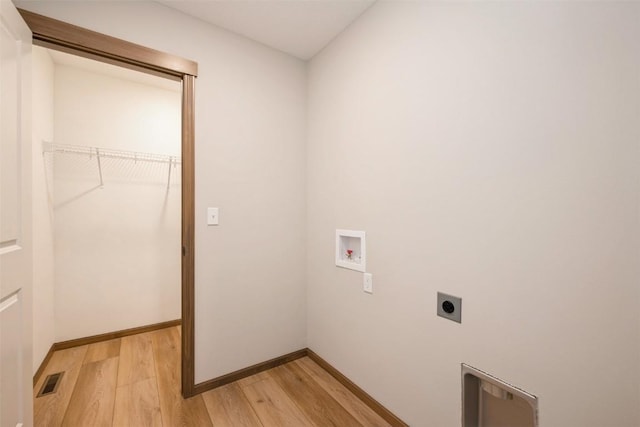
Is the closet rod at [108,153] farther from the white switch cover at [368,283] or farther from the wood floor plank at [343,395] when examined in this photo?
the wood floor plank at [343,395]

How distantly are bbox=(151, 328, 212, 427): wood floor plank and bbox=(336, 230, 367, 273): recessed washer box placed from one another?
1.24 m

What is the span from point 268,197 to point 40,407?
1.90m

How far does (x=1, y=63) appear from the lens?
42.4 inches

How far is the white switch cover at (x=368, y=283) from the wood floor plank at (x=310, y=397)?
74 centimetres

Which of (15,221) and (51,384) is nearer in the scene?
(15,221)

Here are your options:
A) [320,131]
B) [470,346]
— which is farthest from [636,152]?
[320,131]

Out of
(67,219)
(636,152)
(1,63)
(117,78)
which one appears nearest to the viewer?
(636,152)

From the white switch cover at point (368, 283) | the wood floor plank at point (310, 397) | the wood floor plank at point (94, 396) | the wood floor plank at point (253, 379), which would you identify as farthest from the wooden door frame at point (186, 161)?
the white switch cover at point (368, 283)

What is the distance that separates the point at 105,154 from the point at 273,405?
2607 millimetres

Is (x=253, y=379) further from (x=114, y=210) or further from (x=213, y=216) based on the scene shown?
(x=114, y=210)

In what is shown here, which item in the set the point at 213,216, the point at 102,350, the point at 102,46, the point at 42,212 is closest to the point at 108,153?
the point at 42,212

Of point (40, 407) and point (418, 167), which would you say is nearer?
point (418, 167)

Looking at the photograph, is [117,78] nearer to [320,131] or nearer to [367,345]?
[320,131]

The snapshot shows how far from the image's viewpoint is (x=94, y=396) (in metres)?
1.78
